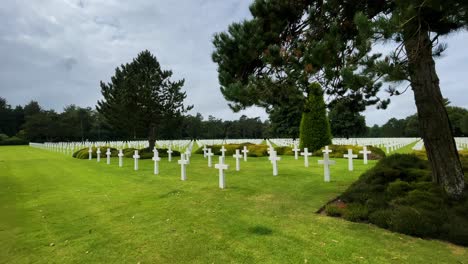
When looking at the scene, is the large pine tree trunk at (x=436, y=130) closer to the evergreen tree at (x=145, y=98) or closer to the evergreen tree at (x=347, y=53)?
the evergreen tree at (x=347, y=53)

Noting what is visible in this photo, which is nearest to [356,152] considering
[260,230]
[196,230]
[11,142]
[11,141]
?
[260,230]

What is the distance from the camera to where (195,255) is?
13.2ft

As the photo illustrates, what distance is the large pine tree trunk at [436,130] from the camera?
217 inches

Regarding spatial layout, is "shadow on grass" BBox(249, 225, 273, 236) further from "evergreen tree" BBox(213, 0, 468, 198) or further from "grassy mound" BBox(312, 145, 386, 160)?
"grassy mound" BBox(312, 145, 386, 160)

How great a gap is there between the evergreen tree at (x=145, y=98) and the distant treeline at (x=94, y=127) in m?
21.0

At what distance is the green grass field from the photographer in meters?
4.00

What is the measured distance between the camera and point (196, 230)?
500cm

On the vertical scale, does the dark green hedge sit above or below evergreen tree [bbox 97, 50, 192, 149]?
below

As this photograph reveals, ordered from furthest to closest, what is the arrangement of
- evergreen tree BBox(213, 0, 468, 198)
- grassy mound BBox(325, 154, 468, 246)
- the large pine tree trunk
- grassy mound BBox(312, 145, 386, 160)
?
grassy mound BBox(312, 145, 386, 160), the large pine tree trunk, grassy mound BBox(325, 154, 468, 246), evergreen tree BBox(213, 0, 468, 198)

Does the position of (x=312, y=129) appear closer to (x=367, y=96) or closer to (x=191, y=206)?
(x=367, y=96)

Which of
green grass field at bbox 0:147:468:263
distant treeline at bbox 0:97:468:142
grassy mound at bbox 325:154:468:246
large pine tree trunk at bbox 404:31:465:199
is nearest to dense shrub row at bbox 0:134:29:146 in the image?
distant treeline at bbox 0:97:468:142

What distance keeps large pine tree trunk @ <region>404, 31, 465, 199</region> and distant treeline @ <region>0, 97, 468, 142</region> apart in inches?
1376

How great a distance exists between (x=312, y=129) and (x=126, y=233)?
52.6ft

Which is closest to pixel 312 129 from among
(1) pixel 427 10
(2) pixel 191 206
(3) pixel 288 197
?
(3) pixel 288 197
